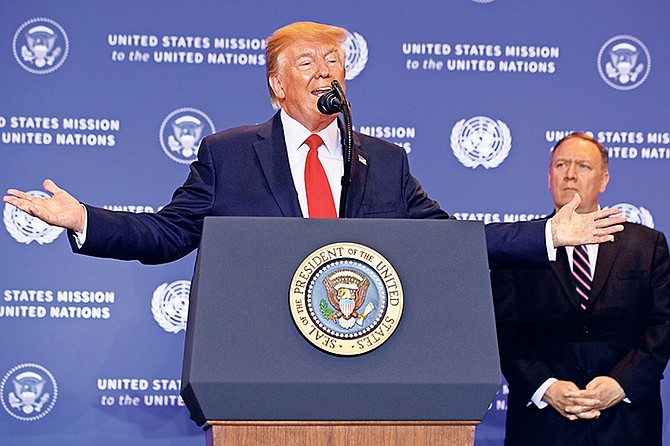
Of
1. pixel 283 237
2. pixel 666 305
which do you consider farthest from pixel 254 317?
Result: pixel 666 305

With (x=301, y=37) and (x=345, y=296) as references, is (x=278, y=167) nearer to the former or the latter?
(x=301, y=37)

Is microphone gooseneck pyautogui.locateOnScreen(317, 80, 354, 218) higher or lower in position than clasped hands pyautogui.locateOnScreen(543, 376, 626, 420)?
higher

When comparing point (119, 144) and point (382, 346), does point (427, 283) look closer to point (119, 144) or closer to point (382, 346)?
point (382, 346)

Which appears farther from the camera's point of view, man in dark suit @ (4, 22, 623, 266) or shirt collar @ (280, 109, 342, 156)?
shirt collar @ (280, 109, 342, 156)

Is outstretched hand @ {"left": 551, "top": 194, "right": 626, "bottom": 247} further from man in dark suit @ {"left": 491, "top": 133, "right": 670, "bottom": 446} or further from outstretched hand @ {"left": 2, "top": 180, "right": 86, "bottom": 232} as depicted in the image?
man in dark suit @ {"left": 491, "top": 133, "right": 670, "bottom": 446}

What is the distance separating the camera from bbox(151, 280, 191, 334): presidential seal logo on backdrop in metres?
4.02

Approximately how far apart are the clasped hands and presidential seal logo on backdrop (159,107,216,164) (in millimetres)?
1740

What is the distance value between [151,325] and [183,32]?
48.3 inches

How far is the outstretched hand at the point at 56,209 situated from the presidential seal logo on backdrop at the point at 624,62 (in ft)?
9.28

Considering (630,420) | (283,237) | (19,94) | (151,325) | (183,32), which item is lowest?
(630,420)

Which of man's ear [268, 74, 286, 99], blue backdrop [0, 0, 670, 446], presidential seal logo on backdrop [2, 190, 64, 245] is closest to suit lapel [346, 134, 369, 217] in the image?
man's ear [268, 74, 286, 99]

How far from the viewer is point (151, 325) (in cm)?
401

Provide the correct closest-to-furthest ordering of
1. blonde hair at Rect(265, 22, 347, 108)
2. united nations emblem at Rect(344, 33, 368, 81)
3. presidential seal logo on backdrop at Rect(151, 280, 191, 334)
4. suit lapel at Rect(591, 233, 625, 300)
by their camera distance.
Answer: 1. blonde hair at Rect(265, 22, 347, 108)
2. suit lapel at Rect(591, 233, 625, 300)
3. presidential seal logo on backdrop at Rect(151, 280, 191, 334)
4. united nations emblem at Rect(344, 33, 368, 81)

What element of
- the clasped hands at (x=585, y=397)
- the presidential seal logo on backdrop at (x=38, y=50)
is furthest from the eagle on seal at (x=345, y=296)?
the presidential seal logo on backdrop at (x=38, y=50)
